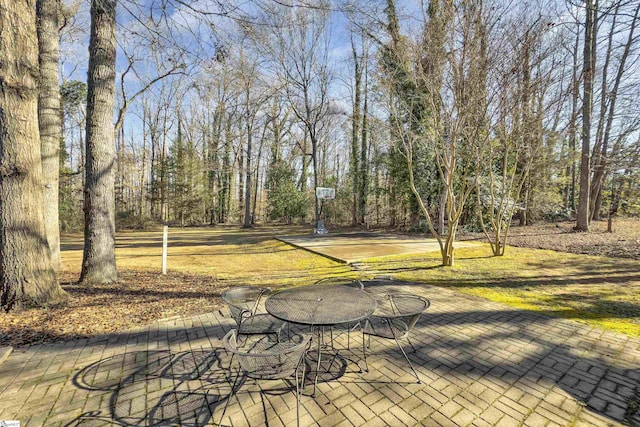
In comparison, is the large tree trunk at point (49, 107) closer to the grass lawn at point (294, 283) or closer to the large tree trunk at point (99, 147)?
the large tree trunk at point (99, 147)

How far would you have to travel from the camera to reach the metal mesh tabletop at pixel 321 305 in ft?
7.40

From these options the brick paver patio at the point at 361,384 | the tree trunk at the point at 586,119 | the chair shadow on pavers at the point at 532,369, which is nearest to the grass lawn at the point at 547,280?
the chair shadow on pavers at the point at 532,369

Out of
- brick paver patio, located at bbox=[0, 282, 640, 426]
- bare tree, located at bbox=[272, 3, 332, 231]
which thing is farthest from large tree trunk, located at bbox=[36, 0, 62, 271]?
bare tree, located at bbox=[272, 3, 332, 231]

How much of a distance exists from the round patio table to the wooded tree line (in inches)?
132

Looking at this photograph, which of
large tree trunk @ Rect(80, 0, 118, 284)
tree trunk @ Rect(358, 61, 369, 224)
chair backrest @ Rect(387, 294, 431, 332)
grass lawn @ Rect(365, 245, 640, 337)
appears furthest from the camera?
tree trunk @ Rect(358, 61, 369, 224)

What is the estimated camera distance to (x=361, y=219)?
17.8m

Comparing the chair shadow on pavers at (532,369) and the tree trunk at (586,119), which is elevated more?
the tree trunk at (586,119)

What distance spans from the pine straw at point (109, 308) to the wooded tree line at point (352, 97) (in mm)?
285

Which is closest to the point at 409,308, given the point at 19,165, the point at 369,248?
the point at 19,165

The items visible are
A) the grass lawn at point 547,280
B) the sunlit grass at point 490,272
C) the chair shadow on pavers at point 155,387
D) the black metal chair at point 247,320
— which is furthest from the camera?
the sunlit grass at point 490,272

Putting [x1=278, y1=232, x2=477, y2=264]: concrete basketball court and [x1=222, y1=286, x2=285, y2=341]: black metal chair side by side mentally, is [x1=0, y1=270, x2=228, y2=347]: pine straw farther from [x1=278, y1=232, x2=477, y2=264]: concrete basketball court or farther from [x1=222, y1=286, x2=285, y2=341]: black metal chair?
[x1=278, y1=232, x2=477, y2=264]: concrete basketball court

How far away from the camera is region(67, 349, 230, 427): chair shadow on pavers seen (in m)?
1.97

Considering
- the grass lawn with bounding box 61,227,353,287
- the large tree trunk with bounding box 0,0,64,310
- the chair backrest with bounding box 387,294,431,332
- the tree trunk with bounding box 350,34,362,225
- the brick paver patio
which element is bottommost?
the brick paver patio

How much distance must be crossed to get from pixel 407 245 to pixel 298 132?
49.9 feet
